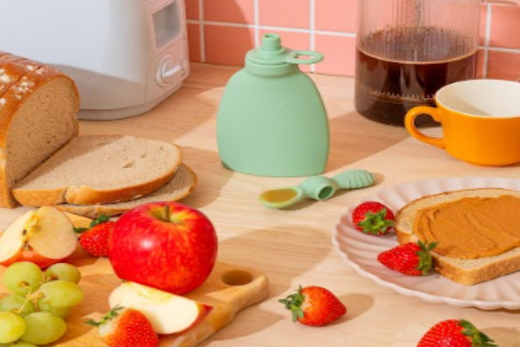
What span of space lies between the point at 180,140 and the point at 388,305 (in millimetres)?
655

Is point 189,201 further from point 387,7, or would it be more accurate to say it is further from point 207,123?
point 387,7

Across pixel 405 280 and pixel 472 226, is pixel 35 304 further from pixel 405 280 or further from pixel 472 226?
pixel 472 226

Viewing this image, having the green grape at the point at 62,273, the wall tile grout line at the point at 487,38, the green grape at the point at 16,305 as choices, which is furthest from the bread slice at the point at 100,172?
the wall tile grout line at the point at 487,38

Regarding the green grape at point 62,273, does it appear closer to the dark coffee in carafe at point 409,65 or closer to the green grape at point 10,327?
the green grape at point 10,327

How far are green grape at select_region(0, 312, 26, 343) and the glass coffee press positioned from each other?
0.89 metres

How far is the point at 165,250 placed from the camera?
4.10 feet

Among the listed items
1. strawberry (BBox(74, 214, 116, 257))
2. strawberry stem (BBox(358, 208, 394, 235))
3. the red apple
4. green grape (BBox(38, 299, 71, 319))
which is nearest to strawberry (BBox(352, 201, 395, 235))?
strawberry stem (BBox(358, 208, 394, 235))

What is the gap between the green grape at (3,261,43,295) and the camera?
1.23 metres

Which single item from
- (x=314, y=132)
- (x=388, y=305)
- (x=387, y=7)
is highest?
(x=387, y=7)

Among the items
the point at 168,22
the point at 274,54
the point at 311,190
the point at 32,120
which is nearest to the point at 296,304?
the point at 311,190

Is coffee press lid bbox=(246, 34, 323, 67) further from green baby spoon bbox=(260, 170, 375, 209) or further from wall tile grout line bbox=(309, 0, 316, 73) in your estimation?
wall tile grout line bbox=(309, 0, 316, 73)

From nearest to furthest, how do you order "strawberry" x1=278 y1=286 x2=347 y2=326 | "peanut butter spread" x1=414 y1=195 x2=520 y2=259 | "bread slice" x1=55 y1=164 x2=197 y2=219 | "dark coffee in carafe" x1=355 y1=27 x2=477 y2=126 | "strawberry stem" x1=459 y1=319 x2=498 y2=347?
"strawberry stem" x1=459 y1=319 x2=498 y2=347 → "strawberry" x1=278 y1=286 x2=347 y2=326 → "peanut butter spread" x1=414 y1=195 x2=520 y2=259 → "bread slice" x1=55 y1=164 x2=197 y2=219 → "dark coffee in carafe" x1=355 y1=27 x2=477 y2=126

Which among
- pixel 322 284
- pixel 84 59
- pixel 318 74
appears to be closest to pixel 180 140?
pixel 84 59

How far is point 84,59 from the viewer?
183 cm
